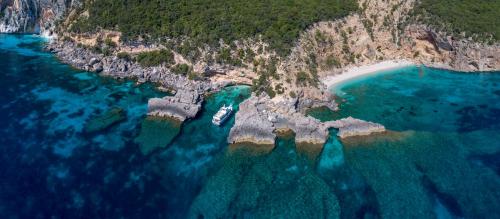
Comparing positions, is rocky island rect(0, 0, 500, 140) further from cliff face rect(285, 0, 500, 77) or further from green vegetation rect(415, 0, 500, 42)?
green vegetation rect(415, 0, 500, 42)

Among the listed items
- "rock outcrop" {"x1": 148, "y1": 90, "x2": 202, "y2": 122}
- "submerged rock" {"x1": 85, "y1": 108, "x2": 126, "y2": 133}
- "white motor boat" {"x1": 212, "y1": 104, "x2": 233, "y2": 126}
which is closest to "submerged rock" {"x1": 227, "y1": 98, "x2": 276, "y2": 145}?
"white motor boat" {"x1": 212, "y1": 104, "x2": 233, "y2": 126}

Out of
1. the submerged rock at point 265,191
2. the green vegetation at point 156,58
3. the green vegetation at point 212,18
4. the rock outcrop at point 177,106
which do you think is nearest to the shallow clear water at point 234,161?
the submerged rock at point 265,191

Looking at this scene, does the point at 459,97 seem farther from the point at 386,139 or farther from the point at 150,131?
the point at 150,131

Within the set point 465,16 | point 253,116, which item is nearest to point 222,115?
point 253,116

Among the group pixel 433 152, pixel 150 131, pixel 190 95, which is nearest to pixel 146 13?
pixel 190 95

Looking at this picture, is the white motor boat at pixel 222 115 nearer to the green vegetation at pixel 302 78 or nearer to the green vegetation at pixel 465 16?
the green vegetation at pixel 302 78
